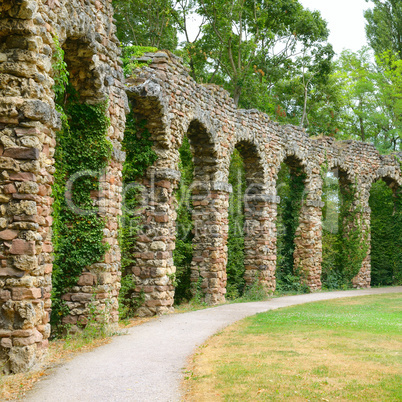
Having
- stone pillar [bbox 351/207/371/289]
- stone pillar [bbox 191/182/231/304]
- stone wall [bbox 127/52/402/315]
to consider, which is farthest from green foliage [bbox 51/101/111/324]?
stone pillar [bbox 351/207/371/289]

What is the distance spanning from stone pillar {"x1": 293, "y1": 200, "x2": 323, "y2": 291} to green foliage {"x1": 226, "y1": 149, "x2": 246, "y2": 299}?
3404mm

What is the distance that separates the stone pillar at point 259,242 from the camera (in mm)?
16484

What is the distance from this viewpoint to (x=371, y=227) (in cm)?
2391

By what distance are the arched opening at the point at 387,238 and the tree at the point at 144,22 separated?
12107 millimetres

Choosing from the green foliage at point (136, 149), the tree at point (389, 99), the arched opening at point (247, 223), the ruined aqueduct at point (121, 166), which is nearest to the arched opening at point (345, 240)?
the ruined aqueduct at point (121, 166)

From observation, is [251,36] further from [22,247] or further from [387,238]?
[22,247]

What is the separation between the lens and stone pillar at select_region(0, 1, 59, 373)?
6.17 m

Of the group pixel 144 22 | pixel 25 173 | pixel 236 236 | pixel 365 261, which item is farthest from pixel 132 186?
pixel 365 261

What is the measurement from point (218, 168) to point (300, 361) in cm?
811

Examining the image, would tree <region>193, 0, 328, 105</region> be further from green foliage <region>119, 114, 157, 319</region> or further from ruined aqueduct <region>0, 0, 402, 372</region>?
green foliage <region>119, 114, 157, 319</region>

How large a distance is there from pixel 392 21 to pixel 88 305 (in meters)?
28.9

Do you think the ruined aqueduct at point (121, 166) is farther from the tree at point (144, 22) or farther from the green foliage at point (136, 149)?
the tree at point (144, 22)

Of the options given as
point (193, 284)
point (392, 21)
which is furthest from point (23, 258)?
point (392, 21)

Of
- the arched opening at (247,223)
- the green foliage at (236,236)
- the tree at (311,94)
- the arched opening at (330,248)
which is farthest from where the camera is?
the tree at (311,94)
